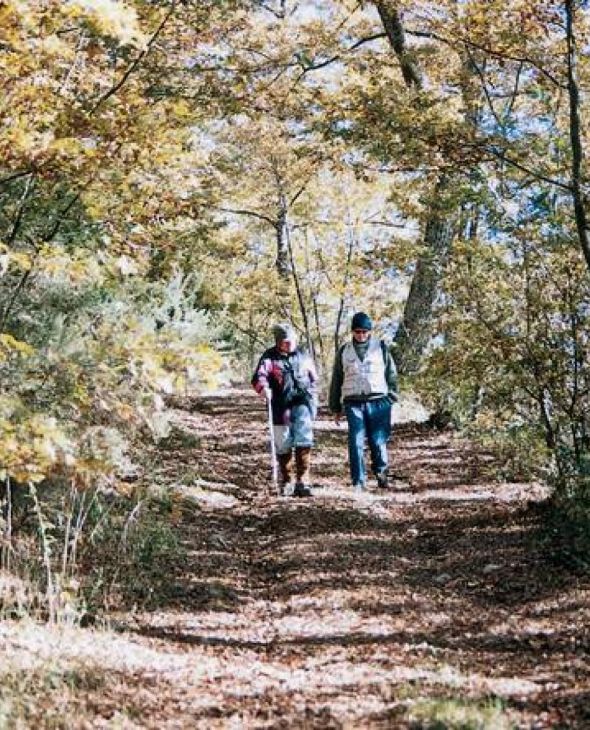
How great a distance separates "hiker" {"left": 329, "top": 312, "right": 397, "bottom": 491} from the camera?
32.8 feet

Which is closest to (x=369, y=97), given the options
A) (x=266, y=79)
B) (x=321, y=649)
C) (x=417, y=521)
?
(x=266, y=79)

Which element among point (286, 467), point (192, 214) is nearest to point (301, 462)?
point (286, 467)

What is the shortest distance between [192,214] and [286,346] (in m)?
2.63

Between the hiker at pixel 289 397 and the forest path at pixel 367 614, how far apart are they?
0.41 metres

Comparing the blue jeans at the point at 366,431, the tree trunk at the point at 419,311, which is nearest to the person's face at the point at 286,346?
the blue jeans at the point at 366,431

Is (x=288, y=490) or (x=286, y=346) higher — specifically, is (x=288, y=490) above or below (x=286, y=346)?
below

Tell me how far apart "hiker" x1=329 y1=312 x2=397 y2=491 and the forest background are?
14.5 inches

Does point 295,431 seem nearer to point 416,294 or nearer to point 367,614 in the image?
point 367,614

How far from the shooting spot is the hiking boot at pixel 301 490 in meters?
9.73

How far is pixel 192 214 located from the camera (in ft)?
25.6

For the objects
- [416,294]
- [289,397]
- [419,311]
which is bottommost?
[289,397]

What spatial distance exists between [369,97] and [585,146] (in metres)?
2.10

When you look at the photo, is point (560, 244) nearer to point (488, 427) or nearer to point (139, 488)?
point (488, 427)

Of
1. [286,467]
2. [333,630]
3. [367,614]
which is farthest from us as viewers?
[286,467]
